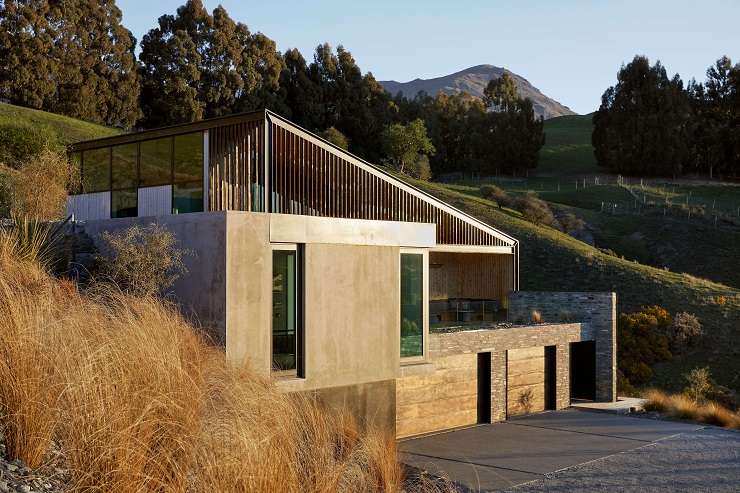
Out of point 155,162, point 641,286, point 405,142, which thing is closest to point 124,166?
point 155,162

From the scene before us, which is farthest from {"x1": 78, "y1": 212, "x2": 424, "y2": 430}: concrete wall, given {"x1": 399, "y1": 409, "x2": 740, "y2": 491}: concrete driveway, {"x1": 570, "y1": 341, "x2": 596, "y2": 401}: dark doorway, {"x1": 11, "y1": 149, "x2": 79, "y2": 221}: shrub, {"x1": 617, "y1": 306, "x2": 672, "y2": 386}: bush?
{"x1": 617, "y1": 306, "x2": 672, "y2": 386}: bush

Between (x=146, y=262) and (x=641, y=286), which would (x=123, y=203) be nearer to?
(x=146, y=262)

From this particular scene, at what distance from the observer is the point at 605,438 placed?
13.6 m

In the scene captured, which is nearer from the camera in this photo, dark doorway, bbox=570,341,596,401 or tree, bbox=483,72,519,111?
dark doorway, bbox=570,341,596,401

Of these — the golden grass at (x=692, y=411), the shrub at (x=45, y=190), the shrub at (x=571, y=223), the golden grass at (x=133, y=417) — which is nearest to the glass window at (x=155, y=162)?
the shrub at (x=45, y=190)

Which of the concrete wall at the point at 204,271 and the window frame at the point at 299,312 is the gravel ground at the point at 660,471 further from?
the concrete wall at the point at 204,271

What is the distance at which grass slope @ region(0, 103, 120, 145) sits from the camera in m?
33.2

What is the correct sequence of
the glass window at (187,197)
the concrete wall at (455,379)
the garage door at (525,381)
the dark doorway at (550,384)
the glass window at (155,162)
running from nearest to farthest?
the glass window at (187,197), the glass window at (155,162), the concrete wall at (455,379), the garage door at (525,381), the dark doorway at (550,384)

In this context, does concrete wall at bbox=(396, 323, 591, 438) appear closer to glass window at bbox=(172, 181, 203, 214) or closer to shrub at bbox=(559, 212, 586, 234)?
glass window at bbox=(172, 181, 203, 214)

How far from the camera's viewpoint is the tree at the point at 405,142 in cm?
4481

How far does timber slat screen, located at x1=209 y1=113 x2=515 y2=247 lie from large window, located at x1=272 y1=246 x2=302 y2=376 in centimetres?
249

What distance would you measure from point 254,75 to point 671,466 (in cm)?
3883

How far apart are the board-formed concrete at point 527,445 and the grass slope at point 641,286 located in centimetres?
745

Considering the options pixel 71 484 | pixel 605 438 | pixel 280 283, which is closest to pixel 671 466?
pixel 605 438
